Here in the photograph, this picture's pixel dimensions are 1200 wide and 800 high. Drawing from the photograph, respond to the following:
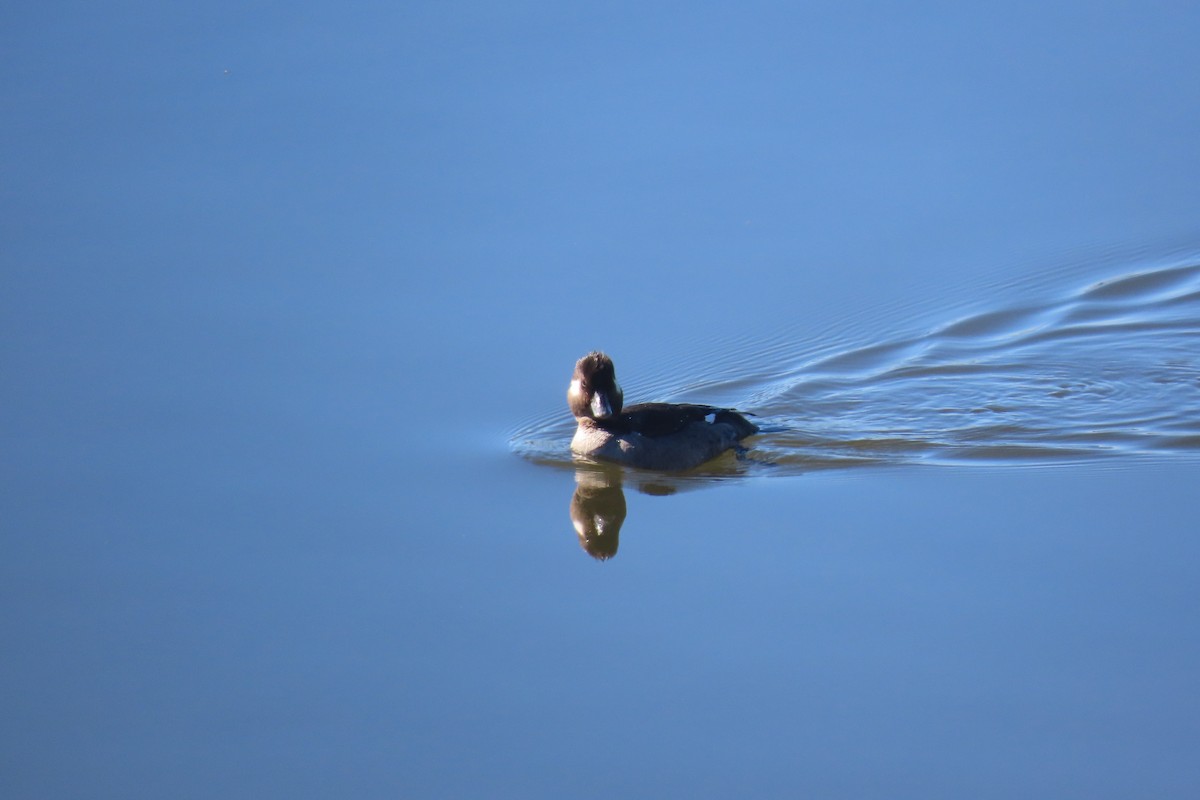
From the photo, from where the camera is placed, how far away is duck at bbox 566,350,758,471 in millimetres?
11828

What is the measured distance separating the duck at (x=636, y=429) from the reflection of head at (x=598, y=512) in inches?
9.2

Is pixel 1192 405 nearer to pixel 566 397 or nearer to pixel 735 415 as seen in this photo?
pixel 735 415

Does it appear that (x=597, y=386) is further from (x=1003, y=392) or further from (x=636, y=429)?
(x=1003, y=392)

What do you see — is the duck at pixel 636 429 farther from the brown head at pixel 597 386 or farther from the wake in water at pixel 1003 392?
the wake in water at pixel 1003 392

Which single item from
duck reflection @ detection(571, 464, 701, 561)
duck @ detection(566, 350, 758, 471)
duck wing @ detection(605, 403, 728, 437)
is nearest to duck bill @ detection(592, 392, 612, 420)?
duck @ detection(566, 350, 758, 471)

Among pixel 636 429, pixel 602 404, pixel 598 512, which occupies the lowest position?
pixel 598 512

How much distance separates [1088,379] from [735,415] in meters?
3.14

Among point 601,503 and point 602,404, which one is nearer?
point 601,503

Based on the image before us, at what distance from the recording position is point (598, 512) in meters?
11.2

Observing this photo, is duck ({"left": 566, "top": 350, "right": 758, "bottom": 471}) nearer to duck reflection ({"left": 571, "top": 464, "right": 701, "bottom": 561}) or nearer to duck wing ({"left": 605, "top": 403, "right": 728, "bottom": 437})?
duck wing ({"left": 605, "top": 403, "right": 728, "bottom": 437})

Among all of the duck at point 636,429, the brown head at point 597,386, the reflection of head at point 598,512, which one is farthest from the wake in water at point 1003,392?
the brown head at point 597,386

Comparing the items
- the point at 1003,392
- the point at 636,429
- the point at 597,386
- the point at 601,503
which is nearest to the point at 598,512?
the point at 601,503

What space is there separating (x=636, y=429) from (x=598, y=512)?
97 centimetres

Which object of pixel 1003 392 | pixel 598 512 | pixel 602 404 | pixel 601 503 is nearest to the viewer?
pixel 598 512
